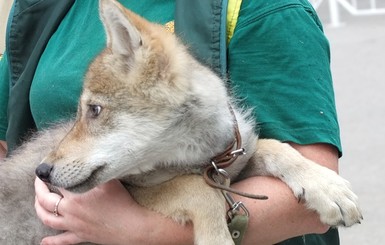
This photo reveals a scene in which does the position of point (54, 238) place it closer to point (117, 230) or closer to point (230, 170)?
point (117, 230)

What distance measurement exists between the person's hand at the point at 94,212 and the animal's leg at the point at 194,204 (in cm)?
6

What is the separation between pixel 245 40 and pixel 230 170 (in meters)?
0.37

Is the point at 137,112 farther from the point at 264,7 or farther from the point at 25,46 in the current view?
the point at 25,46

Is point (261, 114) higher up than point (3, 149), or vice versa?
point (261, 114)

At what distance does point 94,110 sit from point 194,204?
38 centimetres

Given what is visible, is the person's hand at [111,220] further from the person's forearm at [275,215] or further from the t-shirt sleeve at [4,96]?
the t-shirt sleeve at [4,96]

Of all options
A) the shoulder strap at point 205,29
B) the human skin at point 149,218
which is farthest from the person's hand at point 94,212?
the shoulder strap at point 205,29

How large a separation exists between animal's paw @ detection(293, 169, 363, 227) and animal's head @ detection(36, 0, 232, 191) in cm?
27

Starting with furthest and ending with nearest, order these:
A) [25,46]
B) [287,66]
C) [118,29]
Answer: [25,46] → [287,66] → [118,29]

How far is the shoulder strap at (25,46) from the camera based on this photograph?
9.07 ft

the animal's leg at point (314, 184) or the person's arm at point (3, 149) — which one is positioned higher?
the animal's leg at point (314, 184)

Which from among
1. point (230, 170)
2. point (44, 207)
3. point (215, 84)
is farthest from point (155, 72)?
point (44, 207)

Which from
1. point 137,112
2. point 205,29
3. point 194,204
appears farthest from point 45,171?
point 205,29

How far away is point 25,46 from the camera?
2.82 metres
